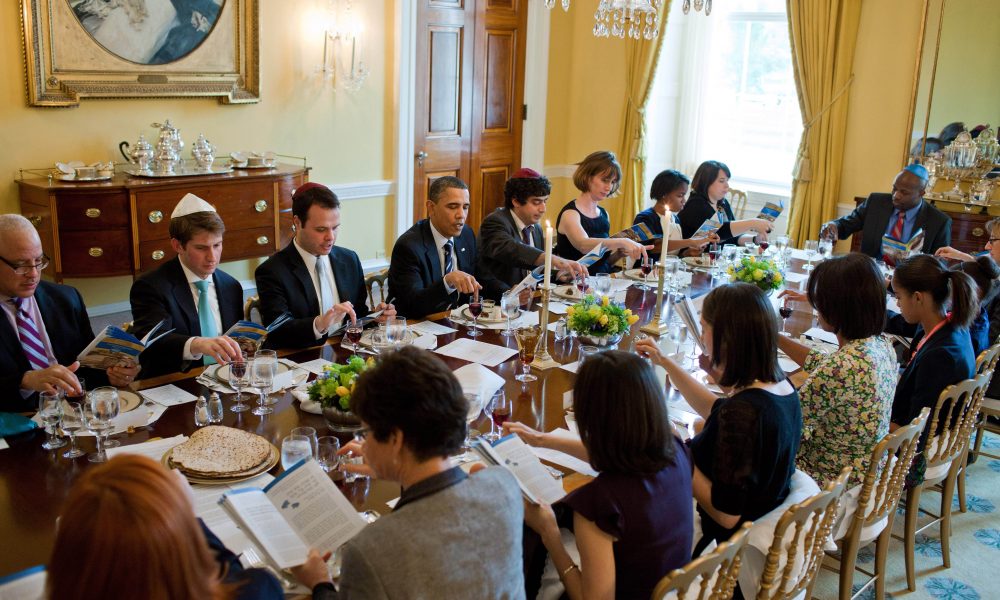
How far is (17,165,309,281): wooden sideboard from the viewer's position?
510 centimetres

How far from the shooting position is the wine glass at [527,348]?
3.04 m

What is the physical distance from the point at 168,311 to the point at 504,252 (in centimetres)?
170

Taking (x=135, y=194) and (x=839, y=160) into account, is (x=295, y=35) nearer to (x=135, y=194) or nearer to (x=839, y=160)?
(x=135, y=194)

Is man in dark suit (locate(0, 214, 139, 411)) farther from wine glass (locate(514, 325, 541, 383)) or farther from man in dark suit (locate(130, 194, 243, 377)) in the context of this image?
wine glass (locate(514, 325, 541, 383))

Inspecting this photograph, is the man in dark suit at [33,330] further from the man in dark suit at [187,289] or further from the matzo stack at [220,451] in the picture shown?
the matzo stack at [220,451]

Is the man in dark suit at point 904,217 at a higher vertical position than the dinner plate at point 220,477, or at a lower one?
higher

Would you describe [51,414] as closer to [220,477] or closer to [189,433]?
[189,433]

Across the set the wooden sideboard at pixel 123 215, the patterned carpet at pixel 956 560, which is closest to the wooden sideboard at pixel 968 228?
the patterned carpet at pixel 956 560

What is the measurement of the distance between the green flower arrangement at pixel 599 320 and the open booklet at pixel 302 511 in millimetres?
1519

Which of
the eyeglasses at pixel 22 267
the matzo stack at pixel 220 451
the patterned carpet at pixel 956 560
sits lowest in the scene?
the patterned carpet at pixel 956 560

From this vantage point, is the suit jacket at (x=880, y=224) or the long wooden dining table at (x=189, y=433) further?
the suit jacket at (x=880, y=224)

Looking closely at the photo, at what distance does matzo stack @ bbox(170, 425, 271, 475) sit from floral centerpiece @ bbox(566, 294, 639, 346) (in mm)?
1322

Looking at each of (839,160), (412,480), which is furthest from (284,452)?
(839,160)

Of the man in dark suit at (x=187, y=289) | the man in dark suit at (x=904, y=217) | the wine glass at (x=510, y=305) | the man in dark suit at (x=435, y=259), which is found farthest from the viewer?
the man in dark suit at (x=904, y=217)
